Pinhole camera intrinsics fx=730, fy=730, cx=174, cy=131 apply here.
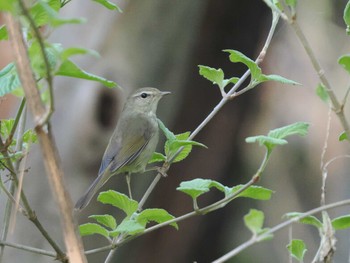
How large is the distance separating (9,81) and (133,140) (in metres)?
1.62

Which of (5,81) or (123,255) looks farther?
(123,255)

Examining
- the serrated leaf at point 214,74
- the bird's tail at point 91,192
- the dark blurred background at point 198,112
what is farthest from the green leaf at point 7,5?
the dark blurred background at point 198,112

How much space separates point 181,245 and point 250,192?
3969 mm

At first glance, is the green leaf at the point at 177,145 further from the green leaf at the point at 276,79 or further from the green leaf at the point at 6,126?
the green leaf at the point at 6,126

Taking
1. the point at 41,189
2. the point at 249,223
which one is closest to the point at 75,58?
the point at 41,189

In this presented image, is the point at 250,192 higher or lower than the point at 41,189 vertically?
higher

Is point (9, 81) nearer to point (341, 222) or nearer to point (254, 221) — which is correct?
point (254, 221)

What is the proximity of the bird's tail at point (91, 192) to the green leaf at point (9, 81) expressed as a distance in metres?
0.93

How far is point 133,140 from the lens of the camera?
2557mm

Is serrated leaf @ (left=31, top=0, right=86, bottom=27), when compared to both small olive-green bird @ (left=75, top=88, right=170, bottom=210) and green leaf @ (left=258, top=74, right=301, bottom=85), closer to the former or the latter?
green leaf @ (left=258, top=74, right=301, bottom=85)

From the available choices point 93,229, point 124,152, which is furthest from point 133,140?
point 93,229

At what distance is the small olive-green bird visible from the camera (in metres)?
2.36

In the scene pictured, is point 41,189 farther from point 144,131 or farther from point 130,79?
point 144,131

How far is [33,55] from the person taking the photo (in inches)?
32.1
